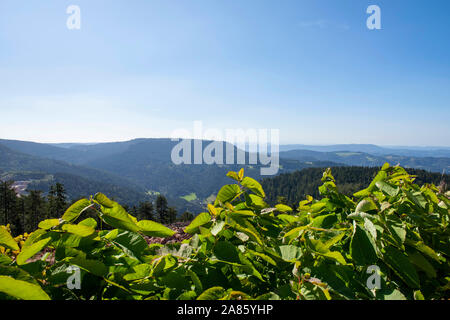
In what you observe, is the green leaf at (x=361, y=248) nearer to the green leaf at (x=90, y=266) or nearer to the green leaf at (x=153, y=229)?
the green leaf at (x=153, y=229)

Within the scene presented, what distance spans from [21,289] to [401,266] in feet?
5.86

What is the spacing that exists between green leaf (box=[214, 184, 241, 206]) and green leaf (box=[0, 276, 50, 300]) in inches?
38.7

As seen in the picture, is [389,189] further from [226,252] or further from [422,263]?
[226,252]

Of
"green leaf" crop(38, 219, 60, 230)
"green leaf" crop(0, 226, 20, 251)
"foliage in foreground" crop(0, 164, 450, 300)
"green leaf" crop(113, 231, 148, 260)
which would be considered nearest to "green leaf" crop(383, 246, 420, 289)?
"foliage in foreground" crop(0, 164, 450, 300)

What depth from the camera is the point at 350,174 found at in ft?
612

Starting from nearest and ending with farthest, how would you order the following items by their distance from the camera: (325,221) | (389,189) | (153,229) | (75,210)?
1. (75,210)
2. (153,229)
3. (389,189)
4. (325,221)

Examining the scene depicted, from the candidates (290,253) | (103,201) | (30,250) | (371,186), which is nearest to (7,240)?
(30,250)

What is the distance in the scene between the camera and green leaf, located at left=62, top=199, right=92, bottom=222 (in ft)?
4.30

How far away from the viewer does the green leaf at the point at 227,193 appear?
160 cm

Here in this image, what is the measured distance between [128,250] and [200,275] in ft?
1.41

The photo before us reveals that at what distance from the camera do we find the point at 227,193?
1618 millimetres
